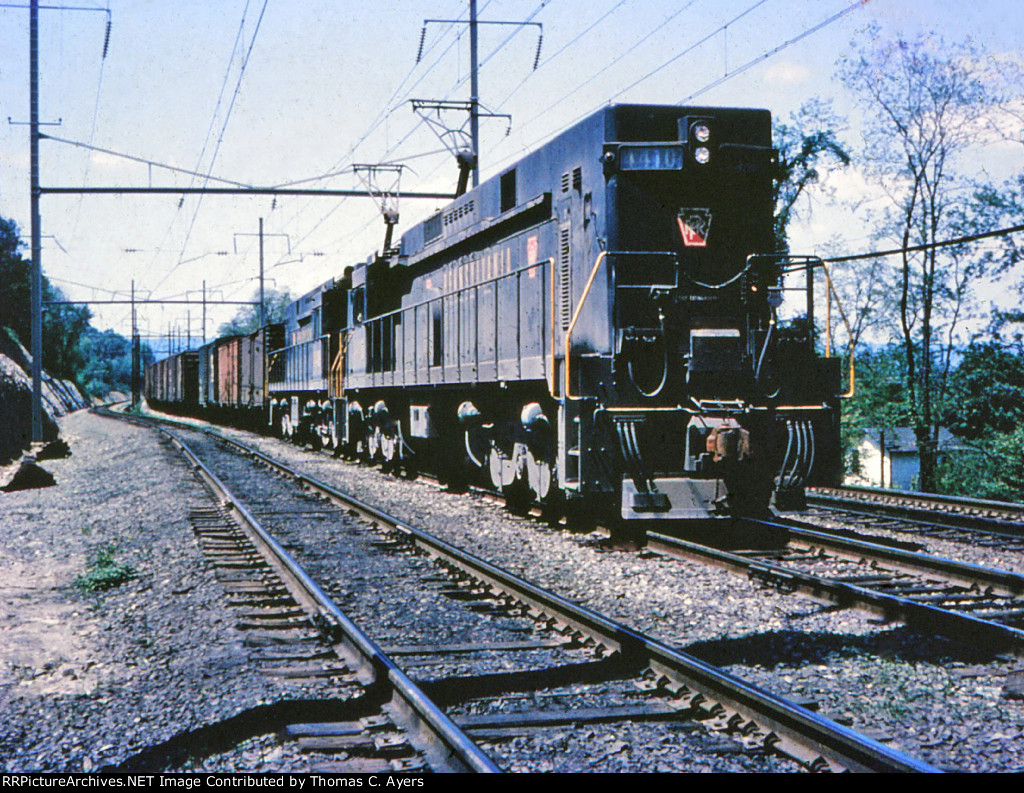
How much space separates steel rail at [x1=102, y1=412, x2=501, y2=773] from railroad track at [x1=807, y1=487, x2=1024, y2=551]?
639 centimetres

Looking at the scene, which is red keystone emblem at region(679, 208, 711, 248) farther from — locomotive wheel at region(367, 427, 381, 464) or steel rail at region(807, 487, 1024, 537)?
locomotive wheel at region(367, 427, 381, 464)

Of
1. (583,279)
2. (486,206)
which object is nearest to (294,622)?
(583,279)

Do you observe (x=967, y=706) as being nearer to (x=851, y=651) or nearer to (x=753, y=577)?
(x=851, y=651)

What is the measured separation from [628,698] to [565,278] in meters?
6.01

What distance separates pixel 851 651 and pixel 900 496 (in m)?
8.47

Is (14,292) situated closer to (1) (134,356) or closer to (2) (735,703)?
(1) (134,356)

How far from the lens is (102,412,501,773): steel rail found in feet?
11.9

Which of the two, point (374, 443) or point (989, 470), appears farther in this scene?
point (989, 470)

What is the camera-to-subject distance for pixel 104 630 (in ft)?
20.7

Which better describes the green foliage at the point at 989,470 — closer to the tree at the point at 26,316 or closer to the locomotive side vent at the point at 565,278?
the locomotive side vent at the point at 565,278

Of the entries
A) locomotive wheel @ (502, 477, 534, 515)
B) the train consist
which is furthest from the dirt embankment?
the train consist

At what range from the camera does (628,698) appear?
179 inches

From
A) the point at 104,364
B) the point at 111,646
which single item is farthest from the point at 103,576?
the point at 104,364

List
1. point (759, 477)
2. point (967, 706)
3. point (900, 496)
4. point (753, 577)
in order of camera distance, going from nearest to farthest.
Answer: point (967, 706), point (753, 577), point (759, 477), point (900, 496)
